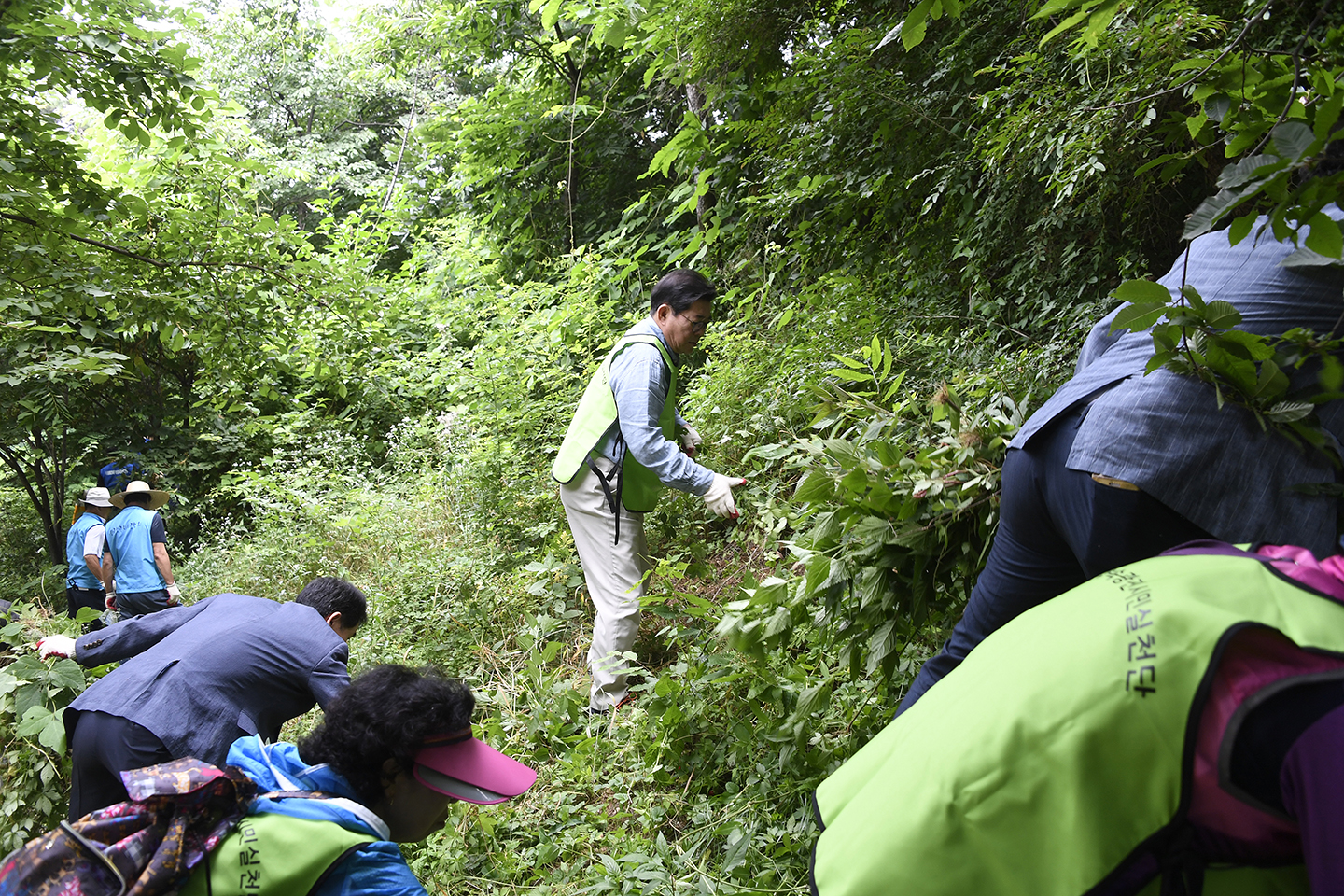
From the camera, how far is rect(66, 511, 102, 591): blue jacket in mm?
6066

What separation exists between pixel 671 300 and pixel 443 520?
3.09 meters

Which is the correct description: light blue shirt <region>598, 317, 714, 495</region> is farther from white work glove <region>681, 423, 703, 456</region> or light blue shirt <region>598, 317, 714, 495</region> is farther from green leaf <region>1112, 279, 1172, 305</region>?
green leaf <region>1112, 279, 1172, 305</region>

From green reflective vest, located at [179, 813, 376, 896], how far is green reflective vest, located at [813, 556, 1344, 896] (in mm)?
1007

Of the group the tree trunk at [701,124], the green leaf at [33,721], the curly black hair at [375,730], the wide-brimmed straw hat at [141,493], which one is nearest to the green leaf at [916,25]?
the curly black hair at [375,730]

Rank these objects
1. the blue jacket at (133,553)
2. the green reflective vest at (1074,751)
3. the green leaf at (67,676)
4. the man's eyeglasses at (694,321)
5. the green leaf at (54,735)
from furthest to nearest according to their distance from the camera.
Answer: the blue jacket at (133,553)
the man's eyeglasses at (694,321)
the green leaf at (67,676)
the green leaf at (54,735)
the green reflective vest at (1074,751)

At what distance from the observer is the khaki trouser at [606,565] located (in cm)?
369

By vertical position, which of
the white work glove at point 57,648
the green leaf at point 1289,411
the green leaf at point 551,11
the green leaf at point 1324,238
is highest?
the green leaf at point 551,11

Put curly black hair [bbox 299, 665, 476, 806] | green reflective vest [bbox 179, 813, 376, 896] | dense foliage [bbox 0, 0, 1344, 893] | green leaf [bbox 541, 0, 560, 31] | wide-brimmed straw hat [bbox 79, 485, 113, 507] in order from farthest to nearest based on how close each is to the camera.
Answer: wide-brimmed straw hat [bbox 79, 485, 113, 507], green leaf [bbox 541, 0, 560, 31], dense foliage [bbox 0, 0, 1344, 893], curly black hair [bbox 299, 665, 476, 806], green reflective vest [bbox 179, 813, 376, 896]

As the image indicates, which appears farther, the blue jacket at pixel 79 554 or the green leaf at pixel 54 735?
the blue jacket at pixel 79 554

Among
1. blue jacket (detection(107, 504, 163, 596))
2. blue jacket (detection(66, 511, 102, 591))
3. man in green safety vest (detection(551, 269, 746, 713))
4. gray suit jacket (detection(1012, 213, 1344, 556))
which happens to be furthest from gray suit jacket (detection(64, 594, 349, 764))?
blue jacket (detection(66, 511, 102, 591))

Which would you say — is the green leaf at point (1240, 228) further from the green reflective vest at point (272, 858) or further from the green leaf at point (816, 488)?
the green reflective vest at point (272, 858)

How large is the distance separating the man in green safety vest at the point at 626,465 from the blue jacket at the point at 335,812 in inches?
67.0

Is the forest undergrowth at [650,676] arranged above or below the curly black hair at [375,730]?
below

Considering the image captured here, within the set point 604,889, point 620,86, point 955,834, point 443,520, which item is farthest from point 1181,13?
point 620,86
